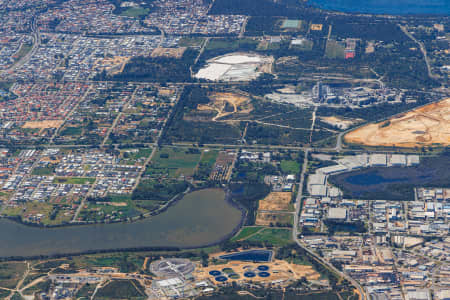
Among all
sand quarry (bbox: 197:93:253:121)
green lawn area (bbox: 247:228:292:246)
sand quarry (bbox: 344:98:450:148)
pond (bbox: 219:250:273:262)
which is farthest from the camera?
sand quarry (bbox: 197:93:253:121)

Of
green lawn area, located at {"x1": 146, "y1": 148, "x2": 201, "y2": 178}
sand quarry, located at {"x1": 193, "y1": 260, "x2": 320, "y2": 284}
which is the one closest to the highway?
green lawn area, located at {"x1": 146, "y1": 148, "x2": 201, "y2": 178}

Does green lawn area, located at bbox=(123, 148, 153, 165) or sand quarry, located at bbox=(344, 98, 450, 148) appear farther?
sand quarry, located at bbox=(344, 98, 450, 148)

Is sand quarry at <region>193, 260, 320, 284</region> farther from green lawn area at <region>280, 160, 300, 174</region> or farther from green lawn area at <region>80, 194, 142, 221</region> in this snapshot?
green lawn area at <region>280, 160, 300, 174</region>

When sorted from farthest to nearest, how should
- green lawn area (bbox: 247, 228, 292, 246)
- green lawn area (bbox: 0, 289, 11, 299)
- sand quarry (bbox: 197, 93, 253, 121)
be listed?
1. sand quarry (bbox: 197, 93, 253, 121)
2. green lawn area (bbox: 247, 228, 292, 246)
3. green lawn area (bbox: 0, 289, 11, 299)

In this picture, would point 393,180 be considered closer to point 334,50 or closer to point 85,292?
point 85,292

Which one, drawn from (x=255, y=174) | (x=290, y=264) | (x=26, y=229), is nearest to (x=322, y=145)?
(x=255, y=174)

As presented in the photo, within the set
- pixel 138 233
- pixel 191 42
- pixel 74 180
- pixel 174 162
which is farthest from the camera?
pixel 191 42

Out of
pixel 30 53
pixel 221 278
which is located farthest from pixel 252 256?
pixel 30 53
